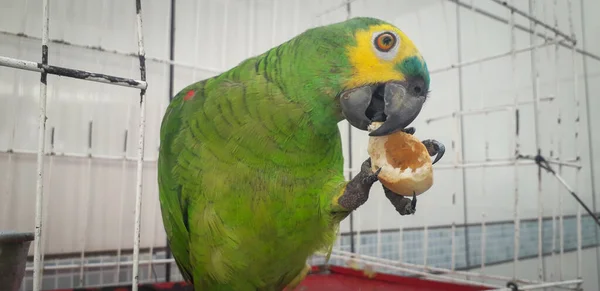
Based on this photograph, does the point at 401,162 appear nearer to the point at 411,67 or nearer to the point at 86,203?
the point at 411,67

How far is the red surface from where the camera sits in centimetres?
155

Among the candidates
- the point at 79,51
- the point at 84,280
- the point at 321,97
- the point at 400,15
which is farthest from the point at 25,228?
the point at 400,15

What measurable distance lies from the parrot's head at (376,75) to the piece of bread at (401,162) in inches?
1.2

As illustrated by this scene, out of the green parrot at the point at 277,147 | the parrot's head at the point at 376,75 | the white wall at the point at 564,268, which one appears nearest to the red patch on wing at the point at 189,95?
the green parrot at the point at 277,147

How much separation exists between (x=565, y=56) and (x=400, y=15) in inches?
31.1

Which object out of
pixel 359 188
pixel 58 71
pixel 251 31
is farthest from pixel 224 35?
pixel 359 188

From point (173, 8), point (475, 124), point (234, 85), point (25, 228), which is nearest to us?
point (234, 85)

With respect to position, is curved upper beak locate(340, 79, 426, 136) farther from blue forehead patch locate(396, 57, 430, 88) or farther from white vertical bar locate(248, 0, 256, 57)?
white vertical bar locate(248, 0, 256, 57)

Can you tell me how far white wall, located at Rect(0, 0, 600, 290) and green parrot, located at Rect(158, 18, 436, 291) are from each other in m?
0.72

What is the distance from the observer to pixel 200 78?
1914mm

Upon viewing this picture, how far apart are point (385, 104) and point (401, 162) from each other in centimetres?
12

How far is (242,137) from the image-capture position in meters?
0.94

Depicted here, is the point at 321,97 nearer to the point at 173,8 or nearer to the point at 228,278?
the point at 228,278

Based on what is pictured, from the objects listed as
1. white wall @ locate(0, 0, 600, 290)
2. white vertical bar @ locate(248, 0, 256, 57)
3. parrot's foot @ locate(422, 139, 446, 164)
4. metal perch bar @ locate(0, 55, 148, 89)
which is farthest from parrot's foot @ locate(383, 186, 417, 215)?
white vertical bar @ locate(248, 0, 256, 57)
